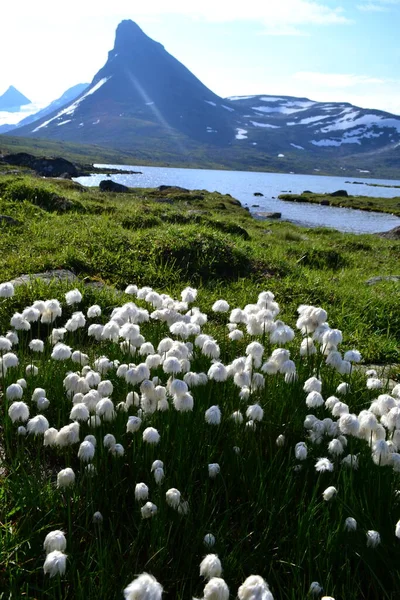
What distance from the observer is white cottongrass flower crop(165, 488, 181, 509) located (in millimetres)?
3125

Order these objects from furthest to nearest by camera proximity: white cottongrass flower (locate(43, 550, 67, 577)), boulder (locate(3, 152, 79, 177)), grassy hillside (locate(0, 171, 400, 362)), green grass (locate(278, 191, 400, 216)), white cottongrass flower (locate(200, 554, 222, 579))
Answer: boulder (locate(3, 152, 79, 177)), green grass (locate(278, 191, 400, 216)), grassy hillside (locate(0, 171, 400, 362)), white cottongrass flower (locate(43, 550, 67, 577)), white cottongrass flower (locate(200, 554, 222, 579))

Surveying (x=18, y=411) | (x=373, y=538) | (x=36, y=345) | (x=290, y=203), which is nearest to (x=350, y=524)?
(x=373, y=538)

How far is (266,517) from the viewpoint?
342 centimetres

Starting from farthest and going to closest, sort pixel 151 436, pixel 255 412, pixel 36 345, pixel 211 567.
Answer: pixel 36 345, pixel 255 412, pixel 151 436, pixel 211 567

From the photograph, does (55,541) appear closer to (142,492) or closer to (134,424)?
(142,492)

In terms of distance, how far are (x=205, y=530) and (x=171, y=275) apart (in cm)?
762

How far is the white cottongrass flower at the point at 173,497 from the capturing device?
312cm

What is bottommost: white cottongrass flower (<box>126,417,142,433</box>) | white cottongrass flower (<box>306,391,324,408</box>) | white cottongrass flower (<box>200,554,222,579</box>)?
white cottongrass flower (<box>126,417,142,433</box>)

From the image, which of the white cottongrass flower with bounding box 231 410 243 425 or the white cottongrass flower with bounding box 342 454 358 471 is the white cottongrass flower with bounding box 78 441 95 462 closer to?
the white cottongrass flower with bounding box 231 410 243 425

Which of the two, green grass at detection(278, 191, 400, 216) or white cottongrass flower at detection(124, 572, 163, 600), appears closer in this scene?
white cottongrass flower at detection(124, 572, 163, 600)

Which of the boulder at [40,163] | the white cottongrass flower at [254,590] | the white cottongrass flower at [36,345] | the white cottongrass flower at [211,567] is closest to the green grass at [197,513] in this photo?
the white cottongrass flower at [211,567]

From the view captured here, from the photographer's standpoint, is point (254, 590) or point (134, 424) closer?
point (254, 590)

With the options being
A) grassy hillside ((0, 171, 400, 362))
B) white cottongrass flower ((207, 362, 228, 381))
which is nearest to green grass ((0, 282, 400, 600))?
white cottongrass flower ((207, 362, 228, 381))

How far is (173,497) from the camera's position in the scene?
10.2ft
